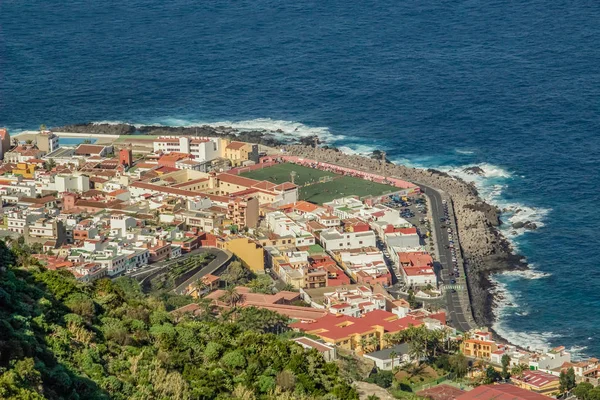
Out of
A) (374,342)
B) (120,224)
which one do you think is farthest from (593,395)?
(120,224)

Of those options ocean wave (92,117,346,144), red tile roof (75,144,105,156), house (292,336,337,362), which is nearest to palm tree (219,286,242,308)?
house (292,336,337,362)

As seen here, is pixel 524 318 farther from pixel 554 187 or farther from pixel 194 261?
pixel 554 187

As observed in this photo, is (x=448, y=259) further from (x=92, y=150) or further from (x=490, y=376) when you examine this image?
(x=92, y=150)

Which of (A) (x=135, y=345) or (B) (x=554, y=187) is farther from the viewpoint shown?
(B) (x=554, y=187)

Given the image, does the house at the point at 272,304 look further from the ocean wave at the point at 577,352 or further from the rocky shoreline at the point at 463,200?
the ocean wave at the point at 577,352

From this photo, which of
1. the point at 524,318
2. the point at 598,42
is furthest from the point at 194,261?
the point at 598,42

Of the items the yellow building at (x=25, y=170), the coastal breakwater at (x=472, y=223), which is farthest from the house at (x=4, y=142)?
the coastal breakwater at (x=472, y=223)
